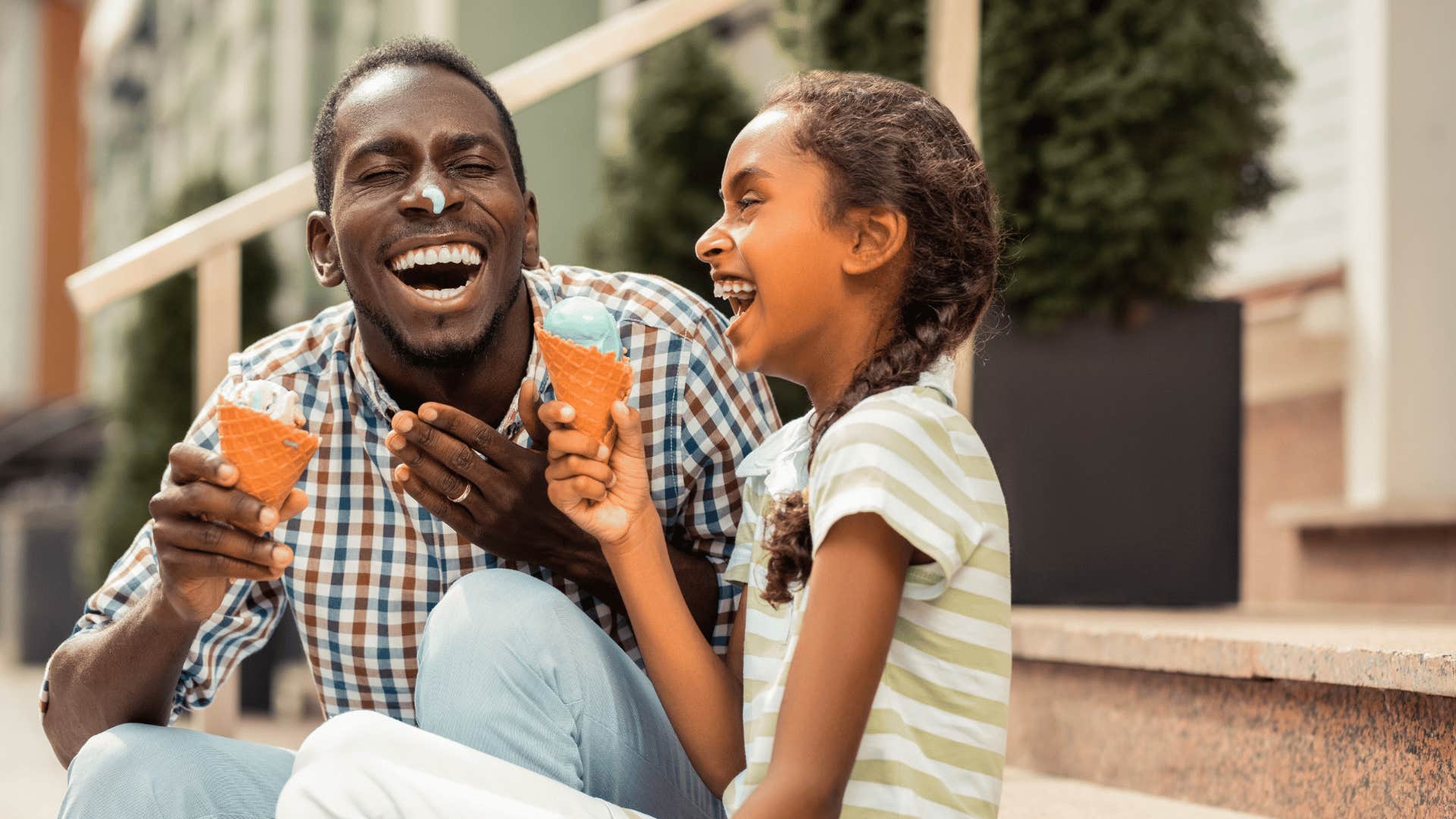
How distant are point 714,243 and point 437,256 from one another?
1.81ft

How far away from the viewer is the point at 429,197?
2117 mm

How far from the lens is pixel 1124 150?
150 inches

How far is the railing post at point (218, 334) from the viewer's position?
2.99 m

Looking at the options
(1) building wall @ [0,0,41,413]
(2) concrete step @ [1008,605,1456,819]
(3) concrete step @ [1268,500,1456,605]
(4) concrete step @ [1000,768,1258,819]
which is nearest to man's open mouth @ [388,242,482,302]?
(4) concrete step @ [1000,768,1258,819]

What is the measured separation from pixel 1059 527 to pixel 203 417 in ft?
7.24

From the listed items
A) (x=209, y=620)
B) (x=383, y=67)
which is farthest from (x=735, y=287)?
(x=209, y=620)

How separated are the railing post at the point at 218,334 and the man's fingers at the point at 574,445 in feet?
4.75

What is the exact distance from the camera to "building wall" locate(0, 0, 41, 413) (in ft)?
84.2

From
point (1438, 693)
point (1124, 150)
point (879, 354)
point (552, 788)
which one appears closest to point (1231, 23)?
point (1124, 150)

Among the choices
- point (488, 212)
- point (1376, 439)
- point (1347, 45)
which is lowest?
point (488, 212)

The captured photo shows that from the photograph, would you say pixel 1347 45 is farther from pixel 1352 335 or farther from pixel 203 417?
pixel 203 417

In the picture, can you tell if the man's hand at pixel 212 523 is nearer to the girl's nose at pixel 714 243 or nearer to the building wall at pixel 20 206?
the girl's nose at pixel 714 243

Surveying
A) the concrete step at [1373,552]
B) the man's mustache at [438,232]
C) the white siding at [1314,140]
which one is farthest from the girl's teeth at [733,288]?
the white siding at [1314,140]

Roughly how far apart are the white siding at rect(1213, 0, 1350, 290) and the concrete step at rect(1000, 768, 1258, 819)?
3809 millimetres
